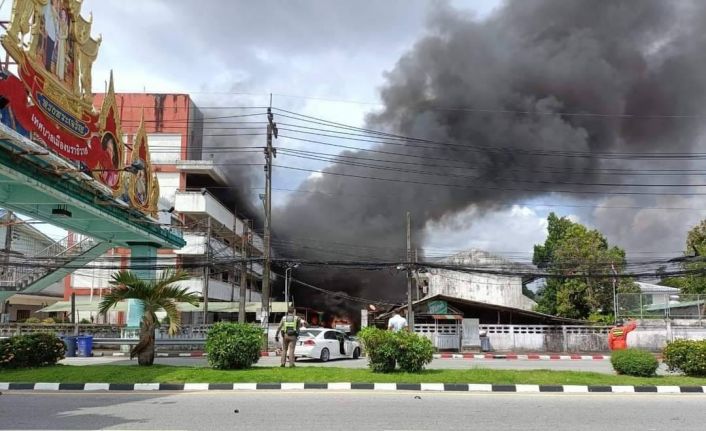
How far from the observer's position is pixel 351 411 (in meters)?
8.43

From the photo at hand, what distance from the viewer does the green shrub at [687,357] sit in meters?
12.5

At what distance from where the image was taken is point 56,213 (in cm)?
1833

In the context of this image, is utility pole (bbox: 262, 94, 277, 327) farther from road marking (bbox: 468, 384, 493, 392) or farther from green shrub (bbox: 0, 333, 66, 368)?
road marking (bbox: 468, 384, 493, 392)

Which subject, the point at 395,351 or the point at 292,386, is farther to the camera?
the point at 395,351

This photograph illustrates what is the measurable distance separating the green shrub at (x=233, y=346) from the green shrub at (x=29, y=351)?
3986mm

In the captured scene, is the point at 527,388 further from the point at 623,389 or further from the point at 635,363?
the point at 635,363

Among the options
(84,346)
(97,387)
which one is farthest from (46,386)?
(84,346)

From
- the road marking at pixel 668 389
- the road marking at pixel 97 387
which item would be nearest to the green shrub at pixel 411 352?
the road marking at pixel 668 389

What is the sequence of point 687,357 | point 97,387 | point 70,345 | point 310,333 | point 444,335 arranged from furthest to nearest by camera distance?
point 444,335 < point 70,345 < point 310,333 < point 687,357 < point 97,387

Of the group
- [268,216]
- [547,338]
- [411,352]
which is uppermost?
[268,216]

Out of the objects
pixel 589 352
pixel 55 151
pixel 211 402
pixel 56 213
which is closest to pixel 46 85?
pixel 55 151

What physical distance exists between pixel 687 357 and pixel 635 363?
1.27 meters

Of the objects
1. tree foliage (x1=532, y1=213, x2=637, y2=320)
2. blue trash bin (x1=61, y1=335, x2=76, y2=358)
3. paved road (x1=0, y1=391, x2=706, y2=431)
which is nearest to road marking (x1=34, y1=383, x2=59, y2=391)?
paved road (x1=0, y1=391, x2=706, y2=431)

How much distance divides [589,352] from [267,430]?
25283 mm
